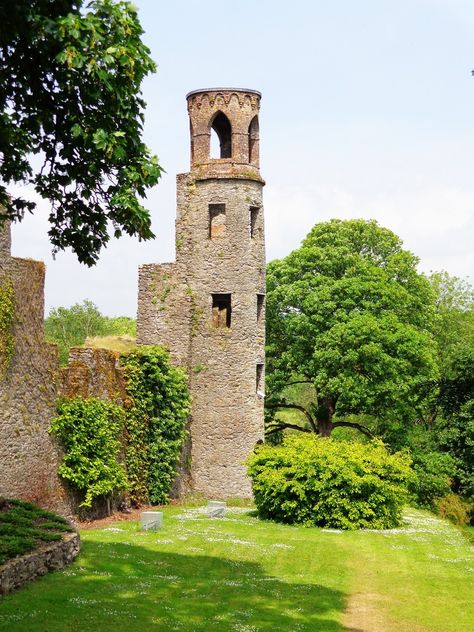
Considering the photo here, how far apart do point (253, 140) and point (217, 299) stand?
6.30 m

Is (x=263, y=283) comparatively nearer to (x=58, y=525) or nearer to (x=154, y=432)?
(x=154, y=432)

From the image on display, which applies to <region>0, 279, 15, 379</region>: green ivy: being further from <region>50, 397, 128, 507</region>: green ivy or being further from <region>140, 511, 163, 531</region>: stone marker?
<region>140, 511, 163, 531</region>: stone marker

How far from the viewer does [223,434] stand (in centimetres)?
3216

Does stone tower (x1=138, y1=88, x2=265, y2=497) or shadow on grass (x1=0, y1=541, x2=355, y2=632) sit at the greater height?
stone tower (x1=138, y1=88, x2=265, y2=497)

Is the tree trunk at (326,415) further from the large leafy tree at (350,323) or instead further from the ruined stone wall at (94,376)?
the ruined stone wall at (94,376)

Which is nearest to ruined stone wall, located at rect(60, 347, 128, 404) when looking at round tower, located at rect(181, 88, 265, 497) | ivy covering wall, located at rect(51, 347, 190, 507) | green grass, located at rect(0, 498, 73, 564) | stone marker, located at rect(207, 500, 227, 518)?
ivy covering wall, located at rect(51, 347, 190, 507)

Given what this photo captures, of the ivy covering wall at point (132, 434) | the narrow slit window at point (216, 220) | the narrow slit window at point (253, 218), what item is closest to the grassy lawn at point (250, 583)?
the ivy covering wall at point (132, 434)

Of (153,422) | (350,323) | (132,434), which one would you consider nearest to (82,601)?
(132,434)

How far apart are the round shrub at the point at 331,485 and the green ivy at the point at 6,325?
31.1 feet

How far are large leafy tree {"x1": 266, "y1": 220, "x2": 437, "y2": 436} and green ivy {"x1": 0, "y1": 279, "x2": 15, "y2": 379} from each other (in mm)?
18528

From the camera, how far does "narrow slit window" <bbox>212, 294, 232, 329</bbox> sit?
33094 mm

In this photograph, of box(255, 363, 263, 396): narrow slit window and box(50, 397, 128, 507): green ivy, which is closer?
box(50, 397, 128, 507): green ivy

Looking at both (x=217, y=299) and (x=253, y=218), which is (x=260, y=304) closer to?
(x=217, y=299)

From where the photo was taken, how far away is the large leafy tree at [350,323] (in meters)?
38.0
